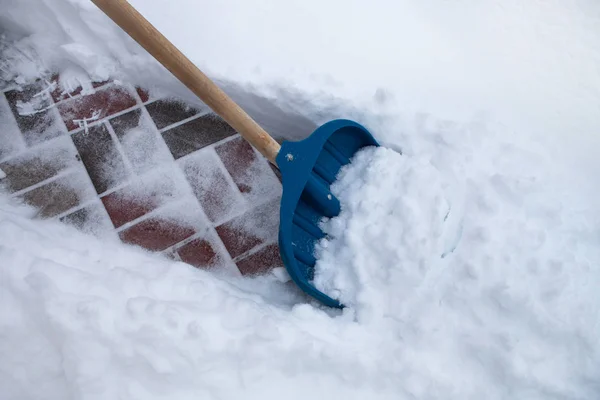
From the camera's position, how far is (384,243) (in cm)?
127

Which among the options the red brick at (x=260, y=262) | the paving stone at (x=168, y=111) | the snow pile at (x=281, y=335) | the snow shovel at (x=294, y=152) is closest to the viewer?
the snow pile at (x=281, y=335)

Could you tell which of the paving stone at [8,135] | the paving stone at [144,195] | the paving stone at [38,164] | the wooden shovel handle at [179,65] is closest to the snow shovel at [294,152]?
the wooden shovel handle at [179,65]

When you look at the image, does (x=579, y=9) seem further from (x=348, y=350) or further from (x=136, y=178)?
(x=136, y=178)

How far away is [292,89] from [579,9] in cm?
126

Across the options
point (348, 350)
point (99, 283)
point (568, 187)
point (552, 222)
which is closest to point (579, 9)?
point (568, 187)

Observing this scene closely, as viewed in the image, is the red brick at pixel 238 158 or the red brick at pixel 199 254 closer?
the red brick at pixel 199 254

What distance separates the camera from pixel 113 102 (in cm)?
172

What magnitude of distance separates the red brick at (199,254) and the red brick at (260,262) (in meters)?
0.10

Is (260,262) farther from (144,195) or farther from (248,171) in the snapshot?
(144,195)

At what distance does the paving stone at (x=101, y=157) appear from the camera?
1.59 m

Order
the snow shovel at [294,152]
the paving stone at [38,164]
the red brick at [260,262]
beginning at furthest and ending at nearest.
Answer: the paving stone at [38,164], the red brick at [260,262], the snow shovel at [294,152]

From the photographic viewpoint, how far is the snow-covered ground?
1.08m

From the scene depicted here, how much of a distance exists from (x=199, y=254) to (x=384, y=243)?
2.08 ft

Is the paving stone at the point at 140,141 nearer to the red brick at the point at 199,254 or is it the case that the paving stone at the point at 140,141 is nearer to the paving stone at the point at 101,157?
the paving stone at the point at 101,157
